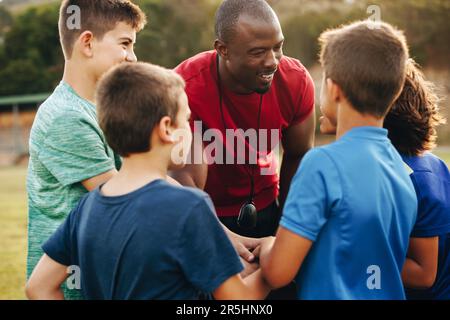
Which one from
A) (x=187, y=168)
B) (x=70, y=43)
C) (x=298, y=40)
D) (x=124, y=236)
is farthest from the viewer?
(x=298, y=40)

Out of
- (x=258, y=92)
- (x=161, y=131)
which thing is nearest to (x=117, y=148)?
(x=161, y=131)

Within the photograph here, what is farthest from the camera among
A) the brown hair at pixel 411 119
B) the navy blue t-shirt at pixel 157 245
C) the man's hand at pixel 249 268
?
the brown hair at pixel 411 119

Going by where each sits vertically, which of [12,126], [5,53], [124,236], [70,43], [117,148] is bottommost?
[12,126]

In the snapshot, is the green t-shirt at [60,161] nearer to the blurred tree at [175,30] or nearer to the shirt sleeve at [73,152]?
the shirt sleeve at [73,152]

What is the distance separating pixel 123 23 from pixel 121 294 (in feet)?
4.20

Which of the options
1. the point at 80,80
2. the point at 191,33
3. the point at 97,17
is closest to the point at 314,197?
the point at 80,80

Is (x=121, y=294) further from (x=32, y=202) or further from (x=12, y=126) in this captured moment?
(x=12, y=126)

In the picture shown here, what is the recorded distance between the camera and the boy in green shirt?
223cm

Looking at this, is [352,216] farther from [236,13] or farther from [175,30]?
[175,30]

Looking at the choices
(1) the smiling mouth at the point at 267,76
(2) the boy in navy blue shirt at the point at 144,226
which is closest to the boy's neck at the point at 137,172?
(2) the boy in navy blue shirt at the point at 144,226

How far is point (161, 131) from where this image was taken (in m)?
1.89

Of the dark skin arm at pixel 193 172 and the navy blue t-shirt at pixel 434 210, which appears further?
the dark skin arm at pixel 193 172

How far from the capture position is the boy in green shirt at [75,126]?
7.33ft

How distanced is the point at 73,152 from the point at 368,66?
107 cm
